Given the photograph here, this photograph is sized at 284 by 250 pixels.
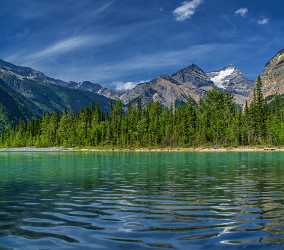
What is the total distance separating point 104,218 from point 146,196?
957 centimetres

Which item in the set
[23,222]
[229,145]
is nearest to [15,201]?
[23,222]

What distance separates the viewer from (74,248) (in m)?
15.4

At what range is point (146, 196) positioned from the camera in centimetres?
3092

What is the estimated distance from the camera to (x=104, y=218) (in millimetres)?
21625

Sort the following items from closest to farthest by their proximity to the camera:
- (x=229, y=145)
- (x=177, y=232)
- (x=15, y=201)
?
(x=177, y=232)
(x=15, y=201)
(x=229, y=145)

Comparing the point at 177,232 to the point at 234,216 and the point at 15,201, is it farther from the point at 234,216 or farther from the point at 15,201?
the point at 15,201

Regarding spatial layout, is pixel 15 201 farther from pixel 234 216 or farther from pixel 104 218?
pixel 234 216

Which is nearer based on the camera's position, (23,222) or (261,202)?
(23,222)

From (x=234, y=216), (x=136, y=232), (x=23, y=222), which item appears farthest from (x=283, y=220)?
(x=23, y=222)

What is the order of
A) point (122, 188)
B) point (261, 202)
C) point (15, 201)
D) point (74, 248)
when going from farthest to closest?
point (122, 188) → point (15, 201) → point (261, 202) → point (74, 248)

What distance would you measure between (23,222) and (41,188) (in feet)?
55.8

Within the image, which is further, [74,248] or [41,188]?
[41,188]

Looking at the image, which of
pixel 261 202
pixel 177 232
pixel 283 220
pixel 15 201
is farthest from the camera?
pixel 15 201

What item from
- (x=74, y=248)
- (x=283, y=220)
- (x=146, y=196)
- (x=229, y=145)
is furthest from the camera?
(x=229, y=145)
